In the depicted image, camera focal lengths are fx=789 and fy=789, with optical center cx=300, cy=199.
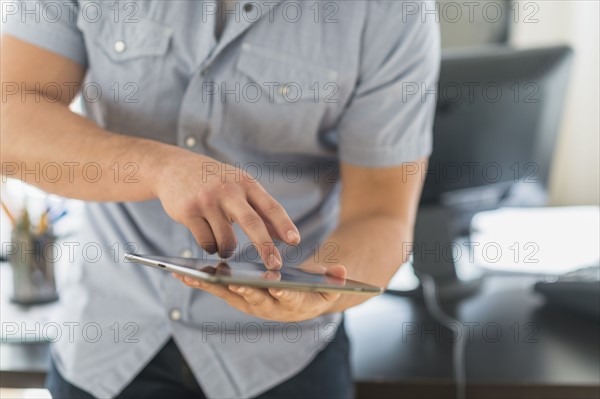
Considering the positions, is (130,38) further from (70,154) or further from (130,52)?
(70,154)

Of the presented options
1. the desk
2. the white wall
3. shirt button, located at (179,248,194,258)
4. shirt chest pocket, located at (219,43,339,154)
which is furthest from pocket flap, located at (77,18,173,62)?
the white wall

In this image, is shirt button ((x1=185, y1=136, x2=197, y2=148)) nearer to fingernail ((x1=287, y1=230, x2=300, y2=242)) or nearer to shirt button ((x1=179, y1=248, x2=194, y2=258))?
shirt button ((x1=179, y1=248, x2=194, y2=258))

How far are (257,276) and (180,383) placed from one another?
1.44 feet

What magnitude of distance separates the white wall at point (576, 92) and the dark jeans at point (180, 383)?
7.28ft

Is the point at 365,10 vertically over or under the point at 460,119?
over

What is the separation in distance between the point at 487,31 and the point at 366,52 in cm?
150

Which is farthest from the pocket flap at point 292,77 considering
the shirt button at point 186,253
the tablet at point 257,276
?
the tablet at point 257,276

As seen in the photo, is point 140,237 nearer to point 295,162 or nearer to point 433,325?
point 295,162

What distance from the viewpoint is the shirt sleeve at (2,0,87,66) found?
1.10m

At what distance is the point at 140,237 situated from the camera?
1.15 m

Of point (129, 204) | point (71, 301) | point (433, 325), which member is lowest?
point (433, 325)

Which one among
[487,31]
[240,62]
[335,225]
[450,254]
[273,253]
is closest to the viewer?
[273,253]

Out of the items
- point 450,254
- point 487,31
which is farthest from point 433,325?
point 487,31

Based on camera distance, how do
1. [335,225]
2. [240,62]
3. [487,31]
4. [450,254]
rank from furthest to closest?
[487,31] → [450,254] → [335,225] → [240,62]
